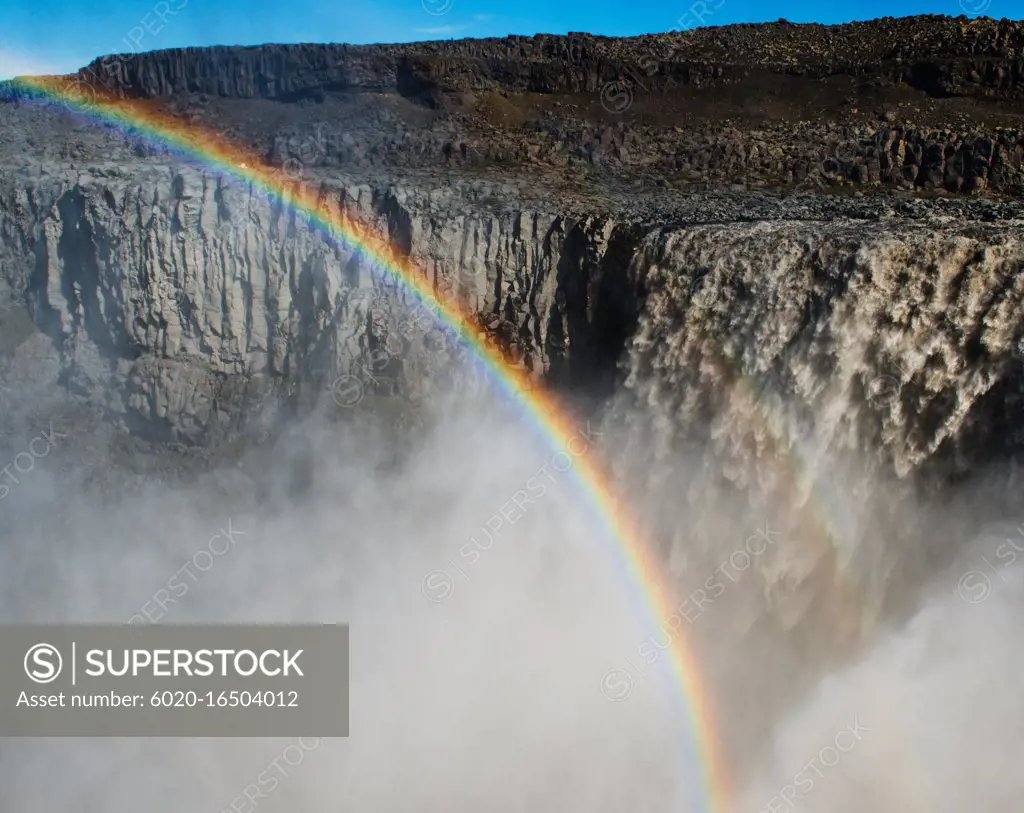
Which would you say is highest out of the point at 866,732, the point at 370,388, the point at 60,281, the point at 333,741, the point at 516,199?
the point at 516,199

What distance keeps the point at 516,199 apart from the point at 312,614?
9756mm

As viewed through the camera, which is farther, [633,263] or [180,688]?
[633,263]

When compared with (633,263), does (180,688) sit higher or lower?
lower

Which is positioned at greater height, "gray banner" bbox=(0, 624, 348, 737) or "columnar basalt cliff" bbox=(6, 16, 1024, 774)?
"columnar basalt cliff" bbox=(6, 16, 1024, 774)

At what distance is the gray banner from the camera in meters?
14.5

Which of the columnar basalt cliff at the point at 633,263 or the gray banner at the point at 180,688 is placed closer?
the columnar basalt cliff at the point at 633,263

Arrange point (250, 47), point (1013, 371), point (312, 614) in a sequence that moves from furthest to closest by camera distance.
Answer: point (250, 47) < point (312, 614) < point (1013, 371)

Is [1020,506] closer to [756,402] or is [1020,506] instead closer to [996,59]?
[756,402]

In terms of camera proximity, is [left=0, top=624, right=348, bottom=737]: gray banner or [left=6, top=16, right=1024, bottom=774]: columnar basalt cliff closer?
[left=6, top=16, right=1024, bottom=774]: columnar basalt cliff

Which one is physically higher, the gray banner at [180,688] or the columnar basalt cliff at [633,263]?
the columnar basalt cliff at [633,263]

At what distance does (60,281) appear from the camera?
21.2 meters

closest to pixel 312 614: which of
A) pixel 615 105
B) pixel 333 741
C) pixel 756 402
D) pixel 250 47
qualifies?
pixel 333 741

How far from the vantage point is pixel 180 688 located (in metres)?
15.0

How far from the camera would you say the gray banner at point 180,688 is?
1449 cm
